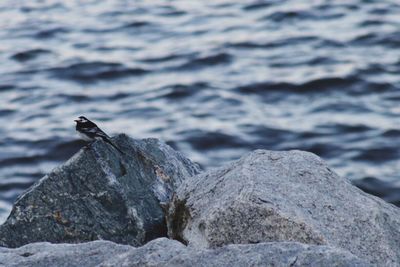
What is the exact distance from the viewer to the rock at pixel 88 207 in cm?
693

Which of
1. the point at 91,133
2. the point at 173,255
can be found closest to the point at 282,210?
the point at 173,255

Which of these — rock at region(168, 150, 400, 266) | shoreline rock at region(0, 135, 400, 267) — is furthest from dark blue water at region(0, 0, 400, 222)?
rock at region(168, 150, 400, 266)

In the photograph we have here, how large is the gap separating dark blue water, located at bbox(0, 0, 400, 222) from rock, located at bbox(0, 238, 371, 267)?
21.9 feet

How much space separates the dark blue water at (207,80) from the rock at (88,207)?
533cm

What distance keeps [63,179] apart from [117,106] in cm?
894

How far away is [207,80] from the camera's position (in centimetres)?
1702

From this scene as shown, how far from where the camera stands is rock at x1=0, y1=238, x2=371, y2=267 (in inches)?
199

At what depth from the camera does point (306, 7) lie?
20781 mm

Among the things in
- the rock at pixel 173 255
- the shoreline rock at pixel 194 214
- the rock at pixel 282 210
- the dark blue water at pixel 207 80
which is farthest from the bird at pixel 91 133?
the dark blue water at pixel 207 80

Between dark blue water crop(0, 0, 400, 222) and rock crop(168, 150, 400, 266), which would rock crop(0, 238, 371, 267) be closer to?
rock crop(168, 150, 400, 266)

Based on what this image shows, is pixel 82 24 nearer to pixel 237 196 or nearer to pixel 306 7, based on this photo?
pixel 306 7

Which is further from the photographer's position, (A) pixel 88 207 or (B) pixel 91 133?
(B) pixel 91 133

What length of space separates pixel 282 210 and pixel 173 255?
3.06 feet

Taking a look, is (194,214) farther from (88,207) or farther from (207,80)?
(207,80)
